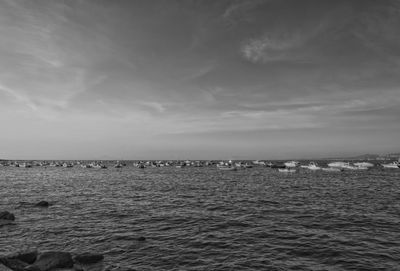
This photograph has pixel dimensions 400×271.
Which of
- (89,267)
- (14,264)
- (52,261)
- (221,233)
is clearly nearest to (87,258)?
(89,267)

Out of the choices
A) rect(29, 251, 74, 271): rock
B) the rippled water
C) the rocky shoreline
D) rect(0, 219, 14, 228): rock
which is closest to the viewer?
the rocky shoreline

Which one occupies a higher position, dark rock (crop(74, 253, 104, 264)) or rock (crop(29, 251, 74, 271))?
rock (crop(29, 251, 74, 271))

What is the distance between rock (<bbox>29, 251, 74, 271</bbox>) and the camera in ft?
54.6

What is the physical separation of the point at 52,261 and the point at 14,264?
1891mm

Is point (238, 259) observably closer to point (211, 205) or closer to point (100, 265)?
point (100, 265)

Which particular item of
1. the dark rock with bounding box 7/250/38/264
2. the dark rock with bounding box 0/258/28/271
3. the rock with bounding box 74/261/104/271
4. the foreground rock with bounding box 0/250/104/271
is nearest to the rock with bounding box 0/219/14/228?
Answer: the dark rock with bounding box 7/250/38/264

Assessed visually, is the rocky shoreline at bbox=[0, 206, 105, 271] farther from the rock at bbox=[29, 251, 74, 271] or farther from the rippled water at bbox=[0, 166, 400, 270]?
the rippled water at bbox=[0, 166, 400, 270]

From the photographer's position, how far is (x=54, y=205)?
3916 cm

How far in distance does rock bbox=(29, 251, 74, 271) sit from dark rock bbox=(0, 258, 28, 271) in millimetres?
526

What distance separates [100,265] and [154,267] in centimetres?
319

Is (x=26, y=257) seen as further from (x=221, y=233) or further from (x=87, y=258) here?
(x=221, y=233)

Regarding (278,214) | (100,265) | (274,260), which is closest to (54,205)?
(100,265)

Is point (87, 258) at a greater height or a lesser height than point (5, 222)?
lesser

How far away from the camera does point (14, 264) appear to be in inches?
650
